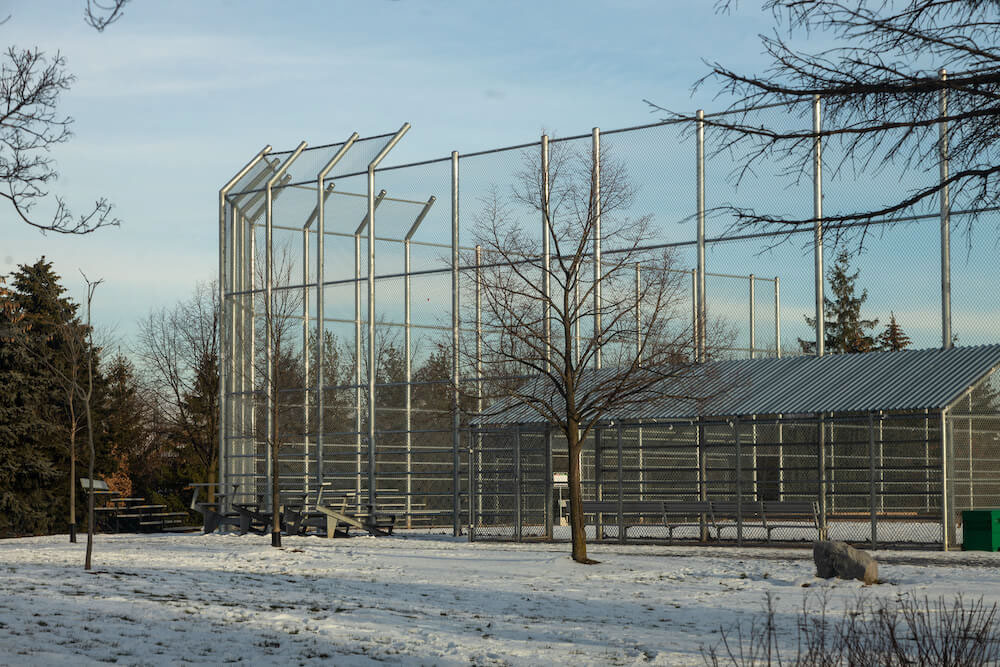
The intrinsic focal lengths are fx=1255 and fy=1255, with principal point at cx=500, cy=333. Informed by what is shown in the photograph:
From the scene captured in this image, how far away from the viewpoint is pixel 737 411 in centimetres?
2225

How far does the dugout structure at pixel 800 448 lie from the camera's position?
2078 centimetres

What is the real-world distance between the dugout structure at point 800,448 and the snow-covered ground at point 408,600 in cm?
220

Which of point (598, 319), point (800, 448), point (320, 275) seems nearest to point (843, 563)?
point (598, 319)

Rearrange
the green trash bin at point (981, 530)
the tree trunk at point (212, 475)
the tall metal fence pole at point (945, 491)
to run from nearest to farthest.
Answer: the tall metal fence pole at point (945, 491)
the green trash bin at point (981, 530)
the tree trunk at point (212, 475)

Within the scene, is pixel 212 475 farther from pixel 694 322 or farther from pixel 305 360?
pixel 694 322

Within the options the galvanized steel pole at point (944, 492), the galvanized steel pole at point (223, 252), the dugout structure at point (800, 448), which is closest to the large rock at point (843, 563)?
the dugout structure at point (800, 448)

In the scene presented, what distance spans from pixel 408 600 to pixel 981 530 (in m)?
10.4

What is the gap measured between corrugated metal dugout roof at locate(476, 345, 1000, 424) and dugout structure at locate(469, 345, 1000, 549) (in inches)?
1.5

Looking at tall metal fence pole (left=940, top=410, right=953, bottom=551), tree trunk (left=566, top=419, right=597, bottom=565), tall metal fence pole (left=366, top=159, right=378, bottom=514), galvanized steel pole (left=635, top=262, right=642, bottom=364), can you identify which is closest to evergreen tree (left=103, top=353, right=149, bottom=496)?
tall metal fence pole (left=366, top=159, right=378, bottom=514)

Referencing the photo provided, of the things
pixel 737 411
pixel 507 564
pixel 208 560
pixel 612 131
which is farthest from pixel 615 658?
pixel 612 131

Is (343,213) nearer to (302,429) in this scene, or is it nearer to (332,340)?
(332,340)

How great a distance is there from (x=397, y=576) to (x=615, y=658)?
7.06 m

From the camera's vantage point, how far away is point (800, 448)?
29641 millimetres

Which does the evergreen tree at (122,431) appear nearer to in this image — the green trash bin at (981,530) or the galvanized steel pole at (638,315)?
the galvanized steel pole at (638,315)
